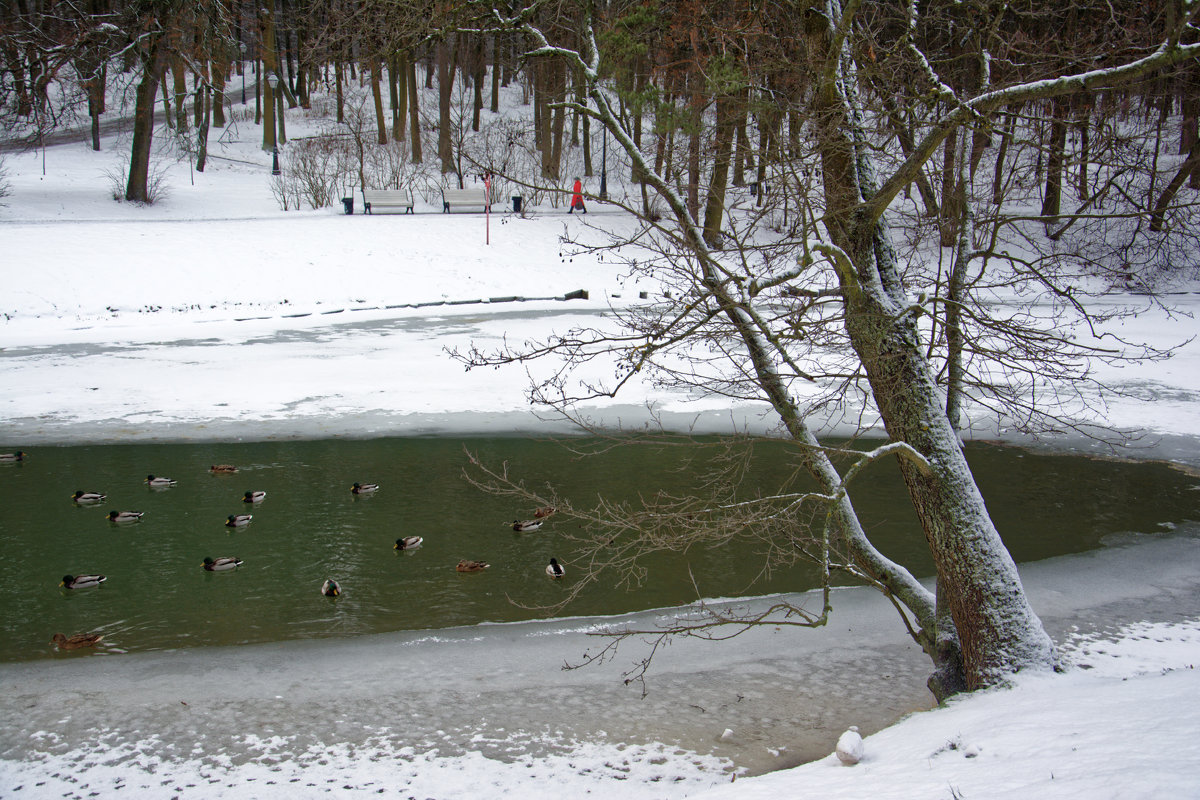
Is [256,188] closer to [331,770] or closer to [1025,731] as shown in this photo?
[331,770]

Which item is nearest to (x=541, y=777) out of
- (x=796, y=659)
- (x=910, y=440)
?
(x=796, y=659)

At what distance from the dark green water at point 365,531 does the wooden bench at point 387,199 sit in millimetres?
17481

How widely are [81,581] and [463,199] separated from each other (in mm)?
23067

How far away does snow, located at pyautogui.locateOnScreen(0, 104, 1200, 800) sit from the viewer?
173 inches

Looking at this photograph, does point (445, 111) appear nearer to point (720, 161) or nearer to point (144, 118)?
point (144, 118)

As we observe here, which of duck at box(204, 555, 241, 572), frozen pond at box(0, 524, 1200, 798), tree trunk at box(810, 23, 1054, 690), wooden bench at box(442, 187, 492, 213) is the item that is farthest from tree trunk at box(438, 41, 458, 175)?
tree trunk at box(810, 23, 1054, 690)

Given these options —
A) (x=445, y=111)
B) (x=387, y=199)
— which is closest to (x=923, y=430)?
(x=387, y=199)

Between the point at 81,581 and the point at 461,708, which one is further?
the point at 81,581

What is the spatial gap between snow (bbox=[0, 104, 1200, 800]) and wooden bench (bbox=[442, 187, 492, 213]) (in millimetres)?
8104

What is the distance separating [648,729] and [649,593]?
2212 mm

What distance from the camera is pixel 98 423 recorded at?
42.1 ft

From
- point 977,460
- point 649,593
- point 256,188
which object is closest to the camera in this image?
point 649,593

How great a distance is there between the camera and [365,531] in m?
9.20

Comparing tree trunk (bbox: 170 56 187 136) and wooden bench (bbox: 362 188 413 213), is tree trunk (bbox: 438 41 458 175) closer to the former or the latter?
wooden bench (bbox: 362 188 413 213)
